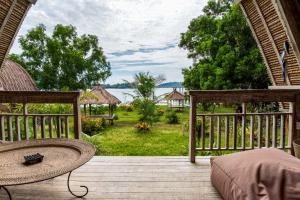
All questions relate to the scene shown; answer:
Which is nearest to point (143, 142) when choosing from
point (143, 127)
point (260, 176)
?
point (143, 127)

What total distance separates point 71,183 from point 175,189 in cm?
120

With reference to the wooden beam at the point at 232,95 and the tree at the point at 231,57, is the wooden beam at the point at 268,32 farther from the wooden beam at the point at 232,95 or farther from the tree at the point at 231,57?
the tree at the point at 231,57

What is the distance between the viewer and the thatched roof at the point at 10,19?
387 centimetres

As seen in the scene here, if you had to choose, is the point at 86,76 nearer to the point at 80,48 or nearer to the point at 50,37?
the point at 80,48

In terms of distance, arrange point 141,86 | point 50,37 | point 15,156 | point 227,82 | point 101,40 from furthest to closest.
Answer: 1. point 101,40
2. point 50,37
3. point 141,86
4. point 227,82
5. point 15,156

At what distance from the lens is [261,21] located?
4.55 meters

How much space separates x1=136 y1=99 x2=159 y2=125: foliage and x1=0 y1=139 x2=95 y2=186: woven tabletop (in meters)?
8.32

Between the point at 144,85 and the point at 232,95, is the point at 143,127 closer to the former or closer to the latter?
the point at 144,85

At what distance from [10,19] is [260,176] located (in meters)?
4.28

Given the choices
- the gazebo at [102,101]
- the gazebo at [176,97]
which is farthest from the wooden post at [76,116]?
the gazebo at [176,97]

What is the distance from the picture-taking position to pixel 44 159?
247 cm

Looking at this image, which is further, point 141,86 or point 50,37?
point 50,37

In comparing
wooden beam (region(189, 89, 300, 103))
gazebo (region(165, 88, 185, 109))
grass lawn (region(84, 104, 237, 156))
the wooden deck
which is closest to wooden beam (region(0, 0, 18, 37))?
the wooden deck

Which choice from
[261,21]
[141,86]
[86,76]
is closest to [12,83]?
[141,86]
